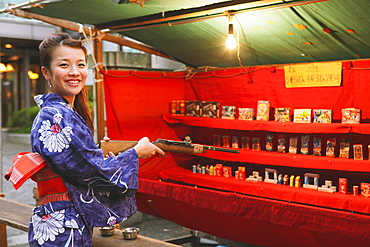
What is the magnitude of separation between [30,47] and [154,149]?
60.0 ft

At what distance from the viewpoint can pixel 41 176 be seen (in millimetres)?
2016

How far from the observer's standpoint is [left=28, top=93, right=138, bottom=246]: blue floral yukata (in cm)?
190

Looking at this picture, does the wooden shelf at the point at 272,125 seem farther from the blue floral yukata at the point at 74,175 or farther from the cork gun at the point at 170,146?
the blue floral yukata at the point at 74,175

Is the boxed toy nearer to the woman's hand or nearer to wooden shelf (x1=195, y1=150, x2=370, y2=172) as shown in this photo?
wooden shelf (x1=195, y1=150, x2=370, y2=172)

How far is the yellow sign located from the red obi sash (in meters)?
3.40

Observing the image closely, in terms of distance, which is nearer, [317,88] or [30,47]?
[317,88]

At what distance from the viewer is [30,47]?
18594 millimetres

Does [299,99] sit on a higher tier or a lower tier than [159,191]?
higher

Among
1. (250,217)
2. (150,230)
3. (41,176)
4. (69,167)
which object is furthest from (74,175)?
(150,230)

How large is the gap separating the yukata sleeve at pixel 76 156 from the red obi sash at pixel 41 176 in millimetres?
58

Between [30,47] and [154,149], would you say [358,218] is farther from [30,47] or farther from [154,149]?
[30,47]

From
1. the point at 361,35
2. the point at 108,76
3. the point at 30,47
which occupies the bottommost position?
the point at 108,76

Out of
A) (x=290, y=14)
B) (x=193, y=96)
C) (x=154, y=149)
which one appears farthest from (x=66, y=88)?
(x=193, y=96)

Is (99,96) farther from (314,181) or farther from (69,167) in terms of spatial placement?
(69,167)
